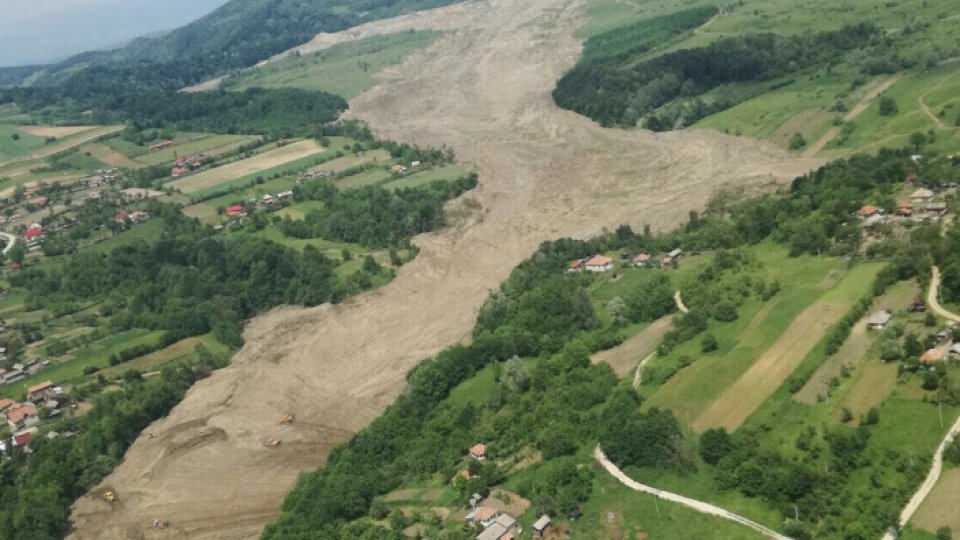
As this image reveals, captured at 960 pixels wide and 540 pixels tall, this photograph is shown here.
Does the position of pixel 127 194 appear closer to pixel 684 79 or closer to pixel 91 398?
pixel 91 398

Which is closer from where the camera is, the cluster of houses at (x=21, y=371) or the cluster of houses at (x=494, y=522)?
the cluster of houses at (x=494, y=522)

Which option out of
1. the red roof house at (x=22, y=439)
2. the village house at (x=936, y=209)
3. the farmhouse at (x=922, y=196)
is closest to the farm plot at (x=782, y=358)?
the village house at (x=936, y=209)

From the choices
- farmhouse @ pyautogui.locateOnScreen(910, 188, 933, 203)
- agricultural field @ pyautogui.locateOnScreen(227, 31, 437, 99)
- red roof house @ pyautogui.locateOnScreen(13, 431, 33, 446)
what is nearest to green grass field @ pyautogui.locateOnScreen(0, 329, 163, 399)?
red roof house @ pyautogui.locateOnScreen(13, 431, 33, 446)

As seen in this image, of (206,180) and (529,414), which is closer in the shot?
(529,414)

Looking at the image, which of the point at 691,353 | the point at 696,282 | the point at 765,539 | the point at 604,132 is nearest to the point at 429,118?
the point at 604,132

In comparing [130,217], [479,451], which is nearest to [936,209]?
[479,451]

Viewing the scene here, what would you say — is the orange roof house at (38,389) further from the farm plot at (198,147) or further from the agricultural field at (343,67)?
the agricultural field at (343,67)
